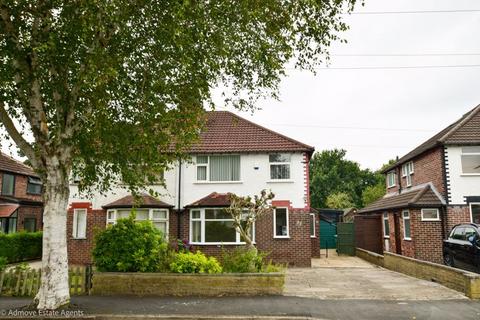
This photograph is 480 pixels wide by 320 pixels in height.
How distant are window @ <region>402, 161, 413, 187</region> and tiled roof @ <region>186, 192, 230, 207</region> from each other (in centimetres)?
1190

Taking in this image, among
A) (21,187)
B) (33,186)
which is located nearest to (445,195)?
(21,187)

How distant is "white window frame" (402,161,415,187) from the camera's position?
A: 2405 cm

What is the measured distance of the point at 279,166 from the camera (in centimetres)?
2045

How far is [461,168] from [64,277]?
17.7 metres

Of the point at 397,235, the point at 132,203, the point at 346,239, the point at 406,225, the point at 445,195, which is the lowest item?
the point at 346,239

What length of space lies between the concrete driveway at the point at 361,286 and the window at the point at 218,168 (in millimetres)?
5751

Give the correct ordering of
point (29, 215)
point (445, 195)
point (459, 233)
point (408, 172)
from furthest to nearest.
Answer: point (29, 215)
point (408, 172)
point (445, 195)
point (459, 233)

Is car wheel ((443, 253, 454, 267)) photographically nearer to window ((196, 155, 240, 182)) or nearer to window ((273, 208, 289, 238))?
window ((273, 208, 289, 238))

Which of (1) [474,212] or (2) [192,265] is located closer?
(2) [192,265]

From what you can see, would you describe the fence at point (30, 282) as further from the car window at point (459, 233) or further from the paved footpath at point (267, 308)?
the car window at point (459, 233)

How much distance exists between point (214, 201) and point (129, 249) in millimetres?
7742

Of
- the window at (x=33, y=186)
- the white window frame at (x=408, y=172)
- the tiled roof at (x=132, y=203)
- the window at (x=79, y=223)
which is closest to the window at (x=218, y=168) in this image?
the tiled roof at (x=132, y=203)

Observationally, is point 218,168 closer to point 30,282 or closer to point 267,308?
point 30,282

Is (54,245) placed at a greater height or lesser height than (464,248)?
greater
